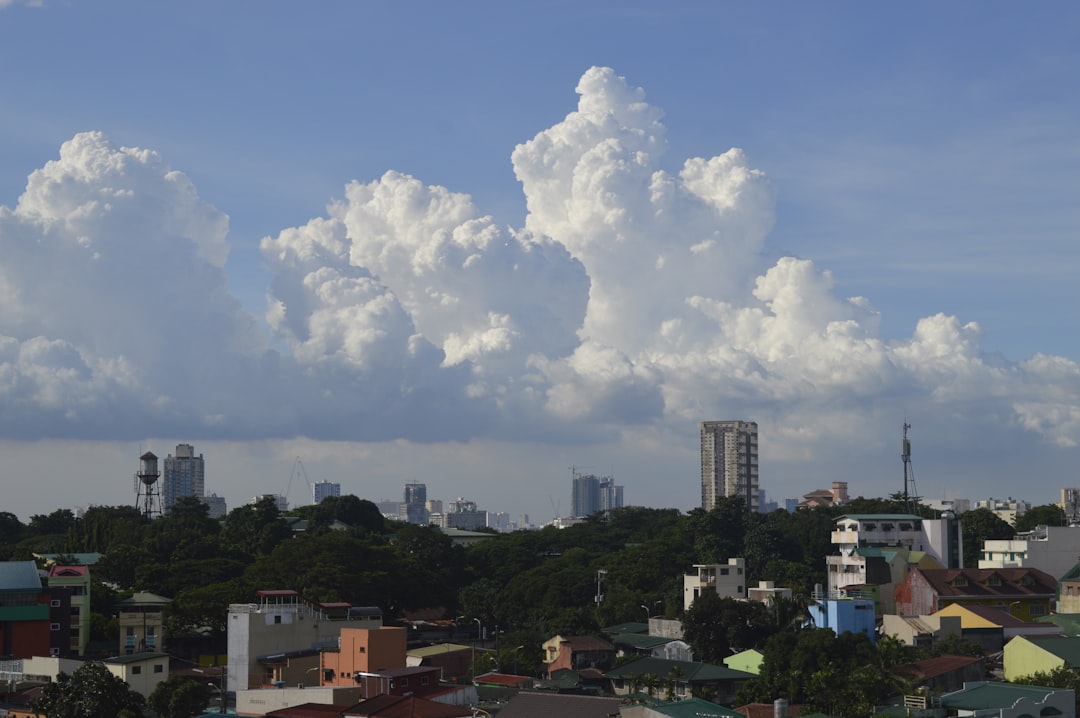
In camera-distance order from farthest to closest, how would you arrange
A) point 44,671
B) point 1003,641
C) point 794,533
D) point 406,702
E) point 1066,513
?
point 1066,513 < point 794,533 < point 1003,641 < point 44,671 < point 406,702

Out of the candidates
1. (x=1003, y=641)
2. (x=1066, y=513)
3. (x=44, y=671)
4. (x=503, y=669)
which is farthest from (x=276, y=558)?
(x=1066, y=513)

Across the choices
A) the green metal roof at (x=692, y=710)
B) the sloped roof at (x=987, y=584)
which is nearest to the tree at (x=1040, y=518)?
the sloped roof at (x=987, y=584)

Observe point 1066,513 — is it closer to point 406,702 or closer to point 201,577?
point 201,577

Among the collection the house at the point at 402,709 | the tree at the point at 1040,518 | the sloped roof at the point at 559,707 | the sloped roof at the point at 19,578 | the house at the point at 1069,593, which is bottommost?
the house at the point at 402,709

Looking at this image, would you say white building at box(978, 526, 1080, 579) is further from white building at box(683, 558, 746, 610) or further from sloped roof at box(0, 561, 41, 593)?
sloped roof at box(0, 561, 41, 593)

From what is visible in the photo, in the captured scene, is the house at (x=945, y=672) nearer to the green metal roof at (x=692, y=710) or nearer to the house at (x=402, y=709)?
the green metal roof at (x=692, y=710)
